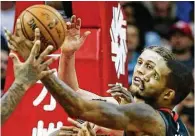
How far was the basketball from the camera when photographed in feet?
19.1

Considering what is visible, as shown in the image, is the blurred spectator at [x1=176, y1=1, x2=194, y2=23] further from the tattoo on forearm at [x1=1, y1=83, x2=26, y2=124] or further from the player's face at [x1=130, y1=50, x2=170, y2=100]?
the tattoo on forearm at [x1=1, y1=83, x2=26, y2=124]

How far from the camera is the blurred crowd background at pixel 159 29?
10.5 metres

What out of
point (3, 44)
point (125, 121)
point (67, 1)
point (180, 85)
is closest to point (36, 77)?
point (125, 121)

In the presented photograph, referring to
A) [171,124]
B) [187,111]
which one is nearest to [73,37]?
[171,124]

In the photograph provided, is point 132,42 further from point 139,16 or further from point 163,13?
point 163,13

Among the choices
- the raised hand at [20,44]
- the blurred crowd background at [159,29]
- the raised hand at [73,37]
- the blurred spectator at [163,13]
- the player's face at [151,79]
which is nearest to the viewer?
the raised hand at [20,44]

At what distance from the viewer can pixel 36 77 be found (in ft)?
17.5

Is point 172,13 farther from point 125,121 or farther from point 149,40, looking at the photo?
point 125,121

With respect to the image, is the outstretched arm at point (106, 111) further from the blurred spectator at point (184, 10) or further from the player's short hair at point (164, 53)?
the blurred spectator at point (184, 10)

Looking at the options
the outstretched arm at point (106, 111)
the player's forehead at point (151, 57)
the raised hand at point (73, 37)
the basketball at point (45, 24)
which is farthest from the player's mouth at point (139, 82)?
the raised hand at point (73, 37)

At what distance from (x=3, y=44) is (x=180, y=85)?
5.11 m

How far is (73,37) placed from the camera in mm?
7129

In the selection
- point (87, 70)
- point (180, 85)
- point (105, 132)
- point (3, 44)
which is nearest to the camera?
point (180, 85)

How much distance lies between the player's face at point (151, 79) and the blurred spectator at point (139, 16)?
5.12m
